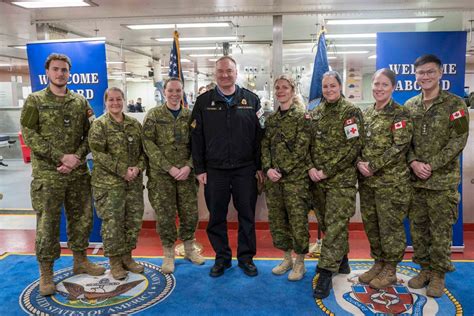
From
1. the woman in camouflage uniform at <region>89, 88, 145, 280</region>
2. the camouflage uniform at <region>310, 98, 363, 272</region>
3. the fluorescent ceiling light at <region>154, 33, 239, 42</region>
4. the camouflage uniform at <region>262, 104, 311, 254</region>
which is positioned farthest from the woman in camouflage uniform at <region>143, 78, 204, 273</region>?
the fluorescent ceiling light at <region>154, 33, 239, 42</region>

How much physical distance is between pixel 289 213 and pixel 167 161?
43.0 inches

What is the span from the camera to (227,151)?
306 centimetres

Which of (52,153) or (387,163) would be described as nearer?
(387,163)

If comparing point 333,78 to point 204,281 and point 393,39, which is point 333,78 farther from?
point 204,281

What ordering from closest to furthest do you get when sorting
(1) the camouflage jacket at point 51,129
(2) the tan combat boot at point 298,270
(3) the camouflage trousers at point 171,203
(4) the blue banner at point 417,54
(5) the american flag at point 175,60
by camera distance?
(1) the camouflage jacket at point 51,129, (2) the tan combat boot at point 298,270, (3) the camouflage trousers at point 171,203, (4) the blue banner at point 417,54, (5) the american flag at point 175,60

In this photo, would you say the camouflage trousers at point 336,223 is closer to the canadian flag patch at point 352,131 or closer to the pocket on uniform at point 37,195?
the canadian flag patch at point 352,131

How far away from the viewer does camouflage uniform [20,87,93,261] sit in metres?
2.92

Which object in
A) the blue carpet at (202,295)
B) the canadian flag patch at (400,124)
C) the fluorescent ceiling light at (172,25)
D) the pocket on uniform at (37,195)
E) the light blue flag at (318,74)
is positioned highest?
the fluorescent ceiling light at (172,25)

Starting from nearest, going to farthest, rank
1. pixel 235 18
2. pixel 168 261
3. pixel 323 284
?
1. pixel 323 284
2. pixel 168 261
3. pixel 235 18

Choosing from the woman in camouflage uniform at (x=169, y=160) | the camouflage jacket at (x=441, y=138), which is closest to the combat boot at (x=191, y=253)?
the woman in camouflage uniform at (x=169, y=160)

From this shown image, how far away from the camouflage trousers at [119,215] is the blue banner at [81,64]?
1.06 meters

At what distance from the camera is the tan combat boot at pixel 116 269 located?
319 cm

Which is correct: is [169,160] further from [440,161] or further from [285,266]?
[440,161]

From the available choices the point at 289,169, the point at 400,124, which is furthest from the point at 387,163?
the point at 289,169
